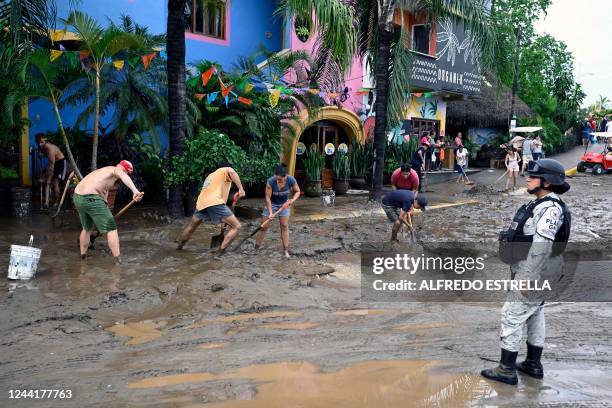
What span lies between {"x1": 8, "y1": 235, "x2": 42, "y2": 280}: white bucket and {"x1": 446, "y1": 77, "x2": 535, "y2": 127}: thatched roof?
20.3 meters

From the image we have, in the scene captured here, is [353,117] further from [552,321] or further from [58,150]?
[552,321]

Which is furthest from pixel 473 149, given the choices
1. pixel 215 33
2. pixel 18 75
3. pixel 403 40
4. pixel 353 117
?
pixel 18 75

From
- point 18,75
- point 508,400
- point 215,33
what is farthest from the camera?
point 215,33

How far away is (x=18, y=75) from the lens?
952 cm

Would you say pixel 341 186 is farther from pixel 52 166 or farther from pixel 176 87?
pixel 52 166

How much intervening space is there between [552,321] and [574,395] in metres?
2.09

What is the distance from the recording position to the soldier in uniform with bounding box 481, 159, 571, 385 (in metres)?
4.17

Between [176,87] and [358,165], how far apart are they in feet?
26.8

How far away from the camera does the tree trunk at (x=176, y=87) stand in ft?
33.4

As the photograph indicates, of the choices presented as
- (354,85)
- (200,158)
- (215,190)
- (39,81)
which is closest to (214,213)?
(215,190)

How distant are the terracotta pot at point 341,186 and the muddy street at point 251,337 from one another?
7382mm

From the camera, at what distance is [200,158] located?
34.6 ft

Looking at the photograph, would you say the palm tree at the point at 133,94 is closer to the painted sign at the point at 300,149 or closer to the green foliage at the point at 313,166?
the green foliage at the point at 313,166

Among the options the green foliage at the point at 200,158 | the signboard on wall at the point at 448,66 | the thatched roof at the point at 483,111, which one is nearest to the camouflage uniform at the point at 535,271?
the green foliage at the point at 200,158
